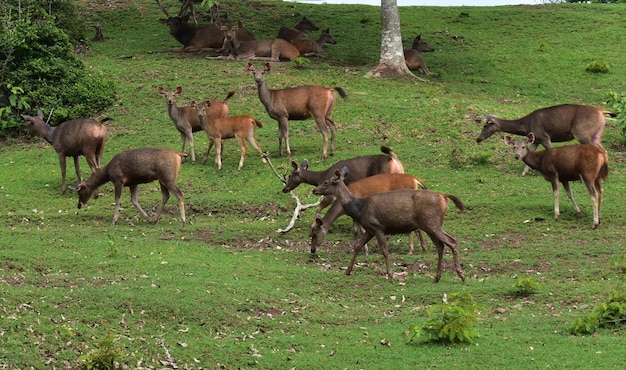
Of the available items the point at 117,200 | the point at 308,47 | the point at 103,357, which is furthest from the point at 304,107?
the point at 103,357

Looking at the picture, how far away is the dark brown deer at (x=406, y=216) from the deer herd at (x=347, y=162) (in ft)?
0.04

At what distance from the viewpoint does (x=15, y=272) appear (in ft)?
45.4

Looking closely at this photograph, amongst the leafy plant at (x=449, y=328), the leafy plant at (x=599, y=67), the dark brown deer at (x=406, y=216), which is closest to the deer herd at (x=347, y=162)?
the dark brown deer at (x=406, y=216)

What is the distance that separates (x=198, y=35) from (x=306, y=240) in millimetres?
13371

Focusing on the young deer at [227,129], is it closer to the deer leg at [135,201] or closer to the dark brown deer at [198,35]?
the deer leg at [135,201]

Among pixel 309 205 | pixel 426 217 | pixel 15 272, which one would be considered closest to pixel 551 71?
pixel 309 205

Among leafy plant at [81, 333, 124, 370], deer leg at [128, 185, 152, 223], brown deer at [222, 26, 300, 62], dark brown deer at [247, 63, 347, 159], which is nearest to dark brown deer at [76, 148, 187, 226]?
deer leg at [128, 185, 152, 223]

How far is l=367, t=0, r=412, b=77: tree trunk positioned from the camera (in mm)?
25969

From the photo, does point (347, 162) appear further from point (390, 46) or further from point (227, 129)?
point (390, 46)

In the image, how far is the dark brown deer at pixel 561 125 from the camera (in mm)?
19359

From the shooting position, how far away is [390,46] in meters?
26.2

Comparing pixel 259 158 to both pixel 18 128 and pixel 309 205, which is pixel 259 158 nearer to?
pixel 309 205

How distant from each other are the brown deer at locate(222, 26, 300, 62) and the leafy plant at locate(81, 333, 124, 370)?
17575 mm

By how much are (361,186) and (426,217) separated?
2.09 metres
